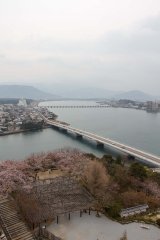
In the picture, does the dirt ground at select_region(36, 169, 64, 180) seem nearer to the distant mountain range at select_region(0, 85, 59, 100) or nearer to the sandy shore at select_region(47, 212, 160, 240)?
the sandy shore at select_region(47, 212, 160, 240)

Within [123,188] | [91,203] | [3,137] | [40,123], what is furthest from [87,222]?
[40,123]

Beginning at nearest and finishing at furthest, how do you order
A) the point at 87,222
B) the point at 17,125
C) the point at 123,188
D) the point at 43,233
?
the point at 43,233 → the point at 87,222 → the point at 123,188 → the point at 17,125

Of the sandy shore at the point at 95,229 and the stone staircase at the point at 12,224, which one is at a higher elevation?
the stone staircase at the point at 12,224

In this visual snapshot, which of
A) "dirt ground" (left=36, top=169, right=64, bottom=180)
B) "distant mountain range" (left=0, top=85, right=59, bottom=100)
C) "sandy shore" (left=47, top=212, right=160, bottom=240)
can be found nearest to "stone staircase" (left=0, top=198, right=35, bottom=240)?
"sandy shore" (left=47, top=212, right=160, bottom=240)

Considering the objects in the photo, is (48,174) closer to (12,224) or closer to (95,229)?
(12,224)

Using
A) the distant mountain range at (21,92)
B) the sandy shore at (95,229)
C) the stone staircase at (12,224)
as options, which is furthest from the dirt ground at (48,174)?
the distant mountain range at (21,92)

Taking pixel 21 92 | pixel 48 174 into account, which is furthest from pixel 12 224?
pixel 21 92

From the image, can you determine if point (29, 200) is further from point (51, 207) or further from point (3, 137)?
point (3, 137)

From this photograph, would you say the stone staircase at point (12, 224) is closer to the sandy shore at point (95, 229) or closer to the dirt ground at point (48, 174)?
the sandy shore at point (95, 229)
